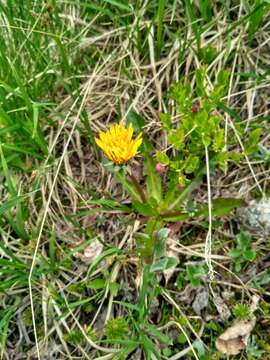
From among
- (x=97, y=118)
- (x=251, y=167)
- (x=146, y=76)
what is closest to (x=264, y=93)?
(x=251, y=167)

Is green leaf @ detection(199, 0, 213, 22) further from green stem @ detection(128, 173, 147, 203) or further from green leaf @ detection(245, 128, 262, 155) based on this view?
green stem @ detection(128, 173, 147, 203)

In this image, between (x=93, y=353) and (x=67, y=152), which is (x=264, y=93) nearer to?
(x=67, y=152)

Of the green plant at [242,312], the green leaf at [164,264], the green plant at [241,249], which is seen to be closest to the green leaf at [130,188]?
the green leaf at [164,264]

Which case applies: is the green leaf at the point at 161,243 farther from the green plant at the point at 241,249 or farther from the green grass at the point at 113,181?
the green plant at the point at 241,249

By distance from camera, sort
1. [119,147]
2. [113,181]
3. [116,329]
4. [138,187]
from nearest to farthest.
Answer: [119,147]
[116,329]
[138,187]
[113,181]

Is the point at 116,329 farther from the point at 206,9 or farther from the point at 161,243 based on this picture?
the point at 206,9

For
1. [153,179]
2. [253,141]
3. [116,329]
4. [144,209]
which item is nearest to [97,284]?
[116,329]
